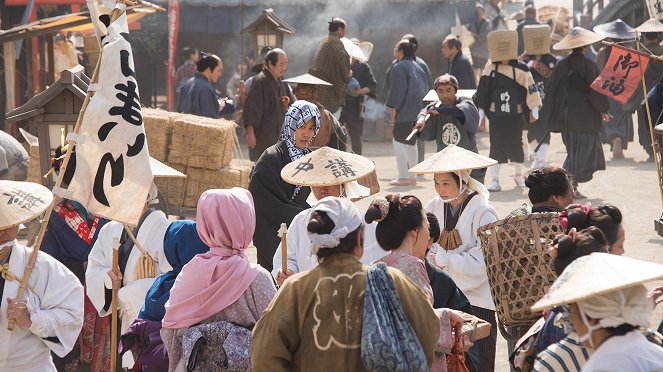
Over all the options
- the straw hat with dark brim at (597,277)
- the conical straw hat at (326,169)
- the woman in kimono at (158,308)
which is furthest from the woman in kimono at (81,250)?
the straw hat with dark brim at (597,277)

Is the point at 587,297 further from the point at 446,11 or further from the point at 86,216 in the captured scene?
the point at 446,11

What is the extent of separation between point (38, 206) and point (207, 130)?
5757mm

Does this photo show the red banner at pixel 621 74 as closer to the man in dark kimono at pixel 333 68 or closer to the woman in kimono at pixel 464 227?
the woman in kimono at pixel 464 227

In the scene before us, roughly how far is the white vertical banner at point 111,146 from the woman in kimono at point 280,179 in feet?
5.85

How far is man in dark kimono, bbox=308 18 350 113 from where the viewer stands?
15.8 m

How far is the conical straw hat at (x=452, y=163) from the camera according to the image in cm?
643

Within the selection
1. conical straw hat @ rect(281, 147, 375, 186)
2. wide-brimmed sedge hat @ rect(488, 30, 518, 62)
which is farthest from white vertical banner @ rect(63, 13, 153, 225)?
wide-brimmed sedge hat @ rect(488, 30, 518, 62)

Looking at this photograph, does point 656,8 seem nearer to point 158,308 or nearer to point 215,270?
point 158,308

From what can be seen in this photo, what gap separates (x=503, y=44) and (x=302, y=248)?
27.6ft

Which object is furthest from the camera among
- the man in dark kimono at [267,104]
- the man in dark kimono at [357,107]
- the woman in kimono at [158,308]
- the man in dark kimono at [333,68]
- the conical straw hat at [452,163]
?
the man in dark kimono at [357,107]

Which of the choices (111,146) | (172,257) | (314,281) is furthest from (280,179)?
(314,281)

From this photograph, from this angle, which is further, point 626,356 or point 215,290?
point 215,290

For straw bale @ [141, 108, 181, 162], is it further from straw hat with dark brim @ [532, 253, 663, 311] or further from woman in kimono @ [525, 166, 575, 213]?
straw hat with dark brim @ [532, 253, 663, 311]

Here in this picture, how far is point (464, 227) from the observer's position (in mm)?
6344
